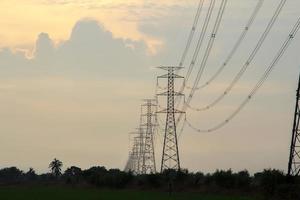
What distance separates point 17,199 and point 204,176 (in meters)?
27.7

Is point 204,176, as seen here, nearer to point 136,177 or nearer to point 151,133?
point 151,133

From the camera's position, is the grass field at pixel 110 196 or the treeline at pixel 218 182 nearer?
the treeline at pixel 218 182

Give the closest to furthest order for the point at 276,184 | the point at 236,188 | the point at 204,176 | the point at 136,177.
Result: 1. the point at 276,184
2. the point at 236,188
3. the point at 204,176
4. the point at 136,177

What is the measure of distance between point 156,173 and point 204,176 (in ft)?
22.7

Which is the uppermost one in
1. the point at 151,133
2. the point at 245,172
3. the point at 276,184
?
the point at 151,133

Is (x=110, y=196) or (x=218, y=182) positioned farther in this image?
(x=218, y=182)

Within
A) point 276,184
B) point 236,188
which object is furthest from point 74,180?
point 276,184

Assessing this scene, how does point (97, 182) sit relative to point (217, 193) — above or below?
above

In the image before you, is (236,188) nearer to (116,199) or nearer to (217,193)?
(217,193)

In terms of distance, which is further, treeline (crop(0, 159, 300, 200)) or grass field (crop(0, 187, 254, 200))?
grass field (crop(0, 187, 254, 200))

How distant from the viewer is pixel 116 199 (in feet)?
218

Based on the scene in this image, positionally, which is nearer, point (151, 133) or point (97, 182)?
point (151, 133)

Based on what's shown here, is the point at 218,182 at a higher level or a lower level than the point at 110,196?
higher

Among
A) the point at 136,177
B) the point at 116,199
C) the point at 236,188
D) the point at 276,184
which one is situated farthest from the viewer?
the point at 136,177
